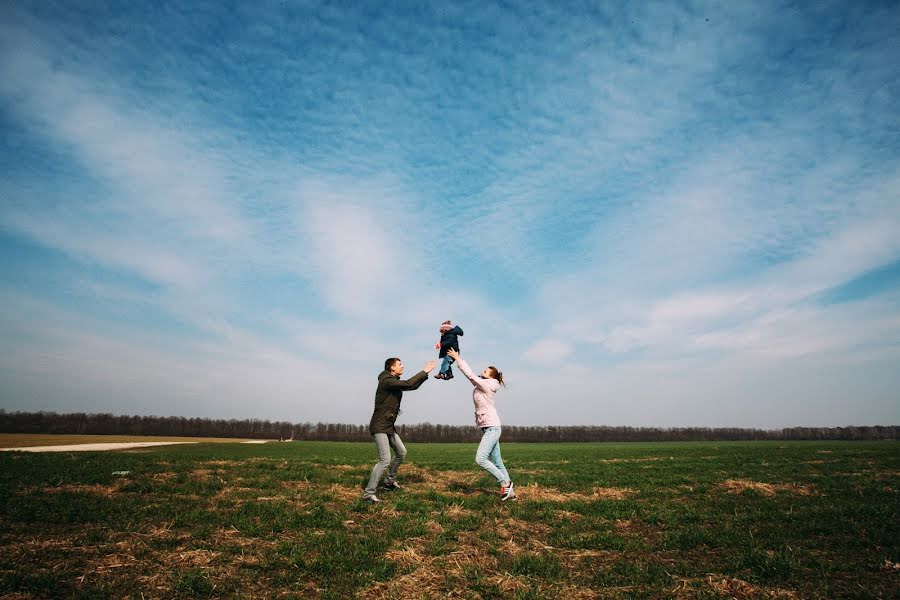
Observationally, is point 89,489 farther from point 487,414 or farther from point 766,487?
point 766,487

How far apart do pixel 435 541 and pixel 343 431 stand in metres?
135

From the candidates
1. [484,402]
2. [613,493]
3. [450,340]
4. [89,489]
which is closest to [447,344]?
[450,340]

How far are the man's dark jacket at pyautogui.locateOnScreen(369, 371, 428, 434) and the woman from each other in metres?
1.07

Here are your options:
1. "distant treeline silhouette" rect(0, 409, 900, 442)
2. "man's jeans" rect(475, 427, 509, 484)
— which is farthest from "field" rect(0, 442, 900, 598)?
"distant treeline silhouette" rect(0, 409, 900, 442)

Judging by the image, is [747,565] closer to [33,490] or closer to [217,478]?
[217,478]

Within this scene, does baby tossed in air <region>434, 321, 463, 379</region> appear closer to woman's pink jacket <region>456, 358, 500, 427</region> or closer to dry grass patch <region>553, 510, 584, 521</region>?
woman's pink jacket <region>456, 358, 500, 427</region>

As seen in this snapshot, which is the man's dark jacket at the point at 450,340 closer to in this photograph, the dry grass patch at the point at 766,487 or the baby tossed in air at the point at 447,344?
the baby tossed in air at the point at 447,344

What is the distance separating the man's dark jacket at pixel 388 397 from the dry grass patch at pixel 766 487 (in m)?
9.08

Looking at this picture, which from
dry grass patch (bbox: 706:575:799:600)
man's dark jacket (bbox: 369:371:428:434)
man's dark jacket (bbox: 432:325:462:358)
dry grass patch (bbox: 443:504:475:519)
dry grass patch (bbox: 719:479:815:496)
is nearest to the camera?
dry grass patch (bbox: 706:575:799:600)

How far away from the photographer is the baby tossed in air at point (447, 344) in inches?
409

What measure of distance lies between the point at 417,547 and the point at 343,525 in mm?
1844

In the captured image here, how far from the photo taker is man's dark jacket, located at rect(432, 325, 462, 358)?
1077 cm

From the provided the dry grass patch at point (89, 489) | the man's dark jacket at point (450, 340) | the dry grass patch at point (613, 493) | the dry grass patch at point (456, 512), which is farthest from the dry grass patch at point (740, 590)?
the dry grass patch at point (89, 489)

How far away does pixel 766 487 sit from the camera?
11.9 m
